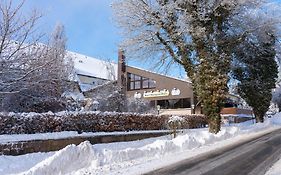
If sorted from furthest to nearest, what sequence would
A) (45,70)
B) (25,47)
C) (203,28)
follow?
(203,28), (45,70), (25,47)

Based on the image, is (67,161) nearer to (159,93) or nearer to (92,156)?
(92,156)

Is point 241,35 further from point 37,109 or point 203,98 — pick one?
point 37,109

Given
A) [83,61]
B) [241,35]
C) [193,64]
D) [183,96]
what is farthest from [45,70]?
[83,61]

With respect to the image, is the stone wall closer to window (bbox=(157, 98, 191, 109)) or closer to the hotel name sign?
the hotel name sign

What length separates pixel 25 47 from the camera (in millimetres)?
15367

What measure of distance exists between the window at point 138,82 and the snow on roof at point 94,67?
14.1 ft

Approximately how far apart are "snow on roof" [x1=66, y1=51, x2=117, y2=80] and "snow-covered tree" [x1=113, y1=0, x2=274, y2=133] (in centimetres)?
2700

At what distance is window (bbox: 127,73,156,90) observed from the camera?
47.5 meters

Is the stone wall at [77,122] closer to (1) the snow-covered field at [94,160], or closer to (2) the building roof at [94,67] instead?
(1) the snow-covered field at [94,160]

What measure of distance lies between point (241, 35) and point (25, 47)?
1509 cm

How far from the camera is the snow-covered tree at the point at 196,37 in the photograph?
22.8 meters

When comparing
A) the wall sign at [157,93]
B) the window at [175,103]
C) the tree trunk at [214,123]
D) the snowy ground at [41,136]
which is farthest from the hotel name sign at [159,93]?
the snowy ground at [41,136]

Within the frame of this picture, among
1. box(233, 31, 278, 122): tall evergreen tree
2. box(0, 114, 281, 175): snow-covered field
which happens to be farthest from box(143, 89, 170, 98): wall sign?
box(0, 114, 281, 175): snow-covered field

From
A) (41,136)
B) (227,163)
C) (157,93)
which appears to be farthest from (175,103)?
(227,163)
